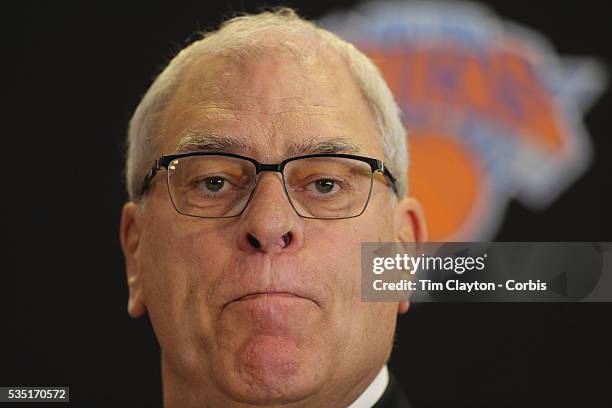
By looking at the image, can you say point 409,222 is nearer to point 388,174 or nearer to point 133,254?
point 388,174

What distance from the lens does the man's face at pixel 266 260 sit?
1438mm

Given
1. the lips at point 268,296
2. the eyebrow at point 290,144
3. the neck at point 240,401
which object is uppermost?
the eyebrow at point 290,144

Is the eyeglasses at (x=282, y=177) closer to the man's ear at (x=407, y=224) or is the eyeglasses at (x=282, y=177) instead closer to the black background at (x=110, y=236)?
the man's ear at (x=407, y=224)

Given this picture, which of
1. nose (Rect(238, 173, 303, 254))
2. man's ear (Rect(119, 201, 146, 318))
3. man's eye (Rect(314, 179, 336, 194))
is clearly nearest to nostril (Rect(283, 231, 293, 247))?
nose (Rect(238, 173, 303, 254))

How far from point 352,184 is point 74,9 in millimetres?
987

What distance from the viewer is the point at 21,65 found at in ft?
6.98

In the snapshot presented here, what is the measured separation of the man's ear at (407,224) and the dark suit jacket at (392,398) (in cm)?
16

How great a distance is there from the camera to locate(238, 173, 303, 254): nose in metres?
1.42

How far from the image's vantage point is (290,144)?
1.51m

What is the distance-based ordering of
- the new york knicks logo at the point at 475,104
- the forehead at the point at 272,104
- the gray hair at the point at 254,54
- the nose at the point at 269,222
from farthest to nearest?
the new york knicks logo at the point at 475,104
the gray hair at the point at 254,54
the forehead at the point at 272,104
the nose at the point at 269,222

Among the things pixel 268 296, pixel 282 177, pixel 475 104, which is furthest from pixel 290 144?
pixel 475 104

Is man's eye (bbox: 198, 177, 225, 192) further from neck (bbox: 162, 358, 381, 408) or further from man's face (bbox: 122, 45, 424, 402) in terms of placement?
neck (bbox: 162, 358, 381, 408)

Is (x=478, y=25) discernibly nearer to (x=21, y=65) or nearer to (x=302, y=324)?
(x=302, y=324)

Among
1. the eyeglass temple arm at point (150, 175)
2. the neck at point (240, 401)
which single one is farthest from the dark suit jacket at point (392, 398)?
the eyeglass temple arm at point (150, 175)
